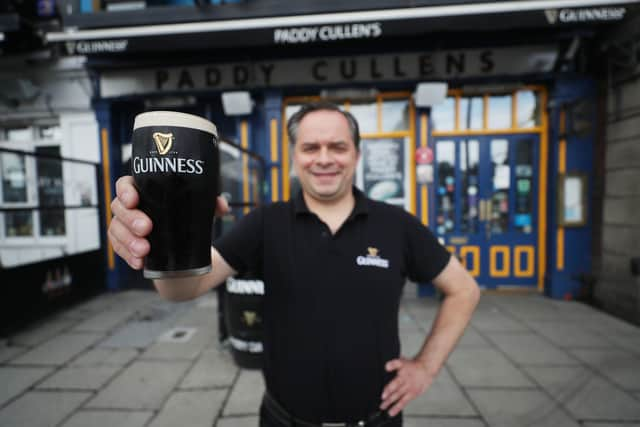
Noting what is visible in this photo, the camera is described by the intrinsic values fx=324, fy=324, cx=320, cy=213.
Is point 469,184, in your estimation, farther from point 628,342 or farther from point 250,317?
point 250,317

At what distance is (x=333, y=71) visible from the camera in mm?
5371

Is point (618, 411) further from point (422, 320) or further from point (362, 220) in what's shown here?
point (362, 220)

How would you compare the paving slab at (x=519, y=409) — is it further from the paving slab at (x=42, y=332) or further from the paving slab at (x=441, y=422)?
the paving slab at (x=42, y=332)

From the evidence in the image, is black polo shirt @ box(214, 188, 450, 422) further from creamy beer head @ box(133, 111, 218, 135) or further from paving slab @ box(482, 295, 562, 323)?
paving slab @ box(482, 295, 562, 323)

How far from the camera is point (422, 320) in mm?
4266

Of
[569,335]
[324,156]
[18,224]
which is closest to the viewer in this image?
[324,156]

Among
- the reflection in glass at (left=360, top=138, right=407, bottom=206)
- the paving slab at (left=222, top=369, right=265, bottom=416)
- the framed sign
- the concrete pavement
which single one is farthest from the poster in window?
the paving slab at (left=222, top=369, right=265, bottom=416)

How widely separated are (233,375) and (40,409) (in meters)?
1.41

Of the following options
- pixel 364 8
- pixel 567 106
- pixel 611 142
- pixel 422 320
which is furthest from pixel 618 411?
pixel 364 8

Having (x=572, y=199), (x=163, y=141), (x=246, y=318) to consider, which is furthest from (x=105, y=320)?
(x=572, y=199)

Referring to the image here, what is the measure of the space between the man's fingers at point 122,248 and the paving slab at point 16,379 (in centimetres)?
305

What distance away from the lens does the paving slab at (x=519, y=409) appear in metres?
2.28

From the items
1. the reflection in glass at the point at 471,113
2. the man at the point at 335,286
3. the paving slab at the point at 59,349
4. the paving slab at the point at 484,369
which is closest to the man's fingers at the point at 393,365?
the man at the point at 335,286

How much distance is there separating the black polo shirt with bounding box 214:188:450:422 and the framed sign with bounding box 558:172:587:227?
4.93m
